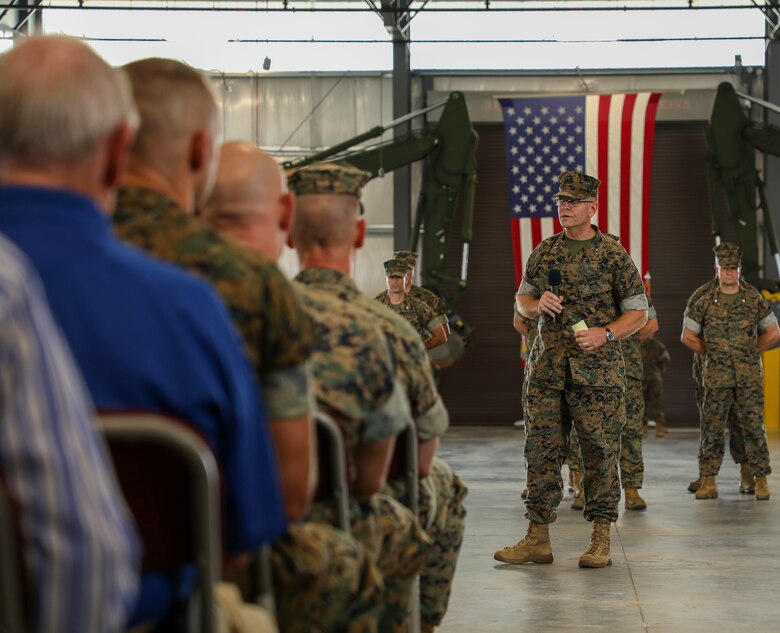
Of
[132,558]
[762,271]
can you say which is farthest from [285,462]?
[762,271]

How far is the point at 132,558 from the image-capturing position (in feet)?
4.91

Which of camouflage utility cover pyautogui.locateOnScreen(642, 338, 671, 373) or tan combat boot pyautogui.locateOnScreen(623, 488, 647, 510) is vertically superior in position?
camouflage utility cover pyautogui.locateOnScreen(642, 338, 671, 373)

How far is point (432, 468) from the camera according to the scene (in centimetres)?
418

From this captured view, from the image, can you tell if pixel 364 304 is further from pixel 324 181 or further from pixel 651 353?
pixel 651 353

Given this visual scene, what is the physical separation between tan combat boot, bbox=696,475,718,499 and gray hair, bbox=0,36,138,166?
328 inches

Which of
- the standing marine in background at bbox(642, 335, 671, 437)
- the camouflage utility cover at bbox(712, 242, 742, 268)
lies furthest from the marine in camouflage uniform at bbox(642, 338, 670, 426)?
the camouflage utility cover at bbox(712, 242, 742, 268)

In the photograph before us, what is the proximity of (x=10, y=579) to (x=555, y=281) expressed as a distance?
5052mm

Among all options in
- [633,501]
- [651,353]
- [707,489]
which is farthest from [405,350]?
[651,353]

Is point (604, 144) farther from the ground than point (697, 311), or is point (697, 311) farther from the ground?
point (604, 144)

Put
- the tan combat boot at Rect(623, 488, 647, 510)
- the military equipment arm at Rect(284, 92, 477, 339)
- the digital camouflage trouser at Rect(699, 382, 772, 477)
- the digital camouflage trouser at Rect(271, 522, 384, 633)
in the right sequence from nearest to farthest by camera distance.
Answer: the digital camouflage trouser at Rect(271, 522, 384, 633), the tan combat boot at Rect(623, 488, 647, 510), the digital camouflage trouser at Rect(699, 382, 772, 477), the military equipment arm at Rect(284, 92, 477, 339)

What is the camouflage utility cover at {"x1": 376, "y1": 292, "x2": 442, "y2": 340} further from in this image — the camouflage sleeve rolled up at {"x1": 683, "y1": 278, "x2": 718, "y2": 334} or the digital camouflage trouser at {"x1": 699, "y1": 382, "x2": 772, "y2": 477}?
the digital camouflage trouser at {"x1": 699, "y1": 382, "x2": 772, "y2": 477}

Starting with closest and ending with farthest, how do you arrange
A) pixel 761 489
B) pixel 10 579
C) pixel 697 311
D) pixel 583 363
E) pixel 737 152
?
pixel 10 579
pixel 583 363
pixel 761 489
pixel 697 311
pixel 737 152

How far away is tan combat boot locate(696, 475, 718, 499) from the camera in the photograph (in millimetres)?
9461

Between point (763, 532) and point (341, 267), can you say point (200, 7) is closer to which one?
point (763, 532)
